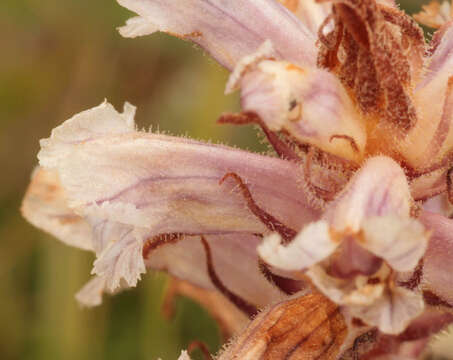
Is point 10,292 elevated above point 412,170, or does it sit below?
below

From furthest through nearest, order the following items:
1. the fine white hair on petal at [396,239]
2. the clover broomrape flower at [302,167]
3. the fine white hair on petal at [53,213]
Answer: the fine white hair on petal at [53,213] → the clover broomrape flower at [302,167] → the fine white hair on petal at [396,239]

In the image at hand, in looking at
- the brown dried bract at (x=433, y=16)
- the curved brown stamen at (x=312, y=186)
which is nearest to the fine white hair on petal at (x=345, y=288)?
the curved brown stamen at (x=312, y=186)

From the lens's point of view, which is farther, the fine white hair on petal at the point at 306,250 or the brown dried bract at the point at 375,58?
the brown dried bract at the point at 375,58

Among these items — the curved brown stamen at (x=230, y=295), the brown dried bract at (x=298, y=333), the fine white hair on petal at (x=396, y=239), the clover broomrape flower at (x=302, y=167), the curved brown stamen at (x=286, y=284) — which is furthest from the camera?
the curved brown stamen at (x=230, y=295)

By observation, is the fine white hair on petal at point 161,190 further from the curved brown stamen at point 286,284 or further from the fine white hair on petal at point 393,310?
the fine white hair on petal at point 393,310

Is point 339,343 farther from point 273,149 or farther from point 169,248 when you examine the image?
point 169,248

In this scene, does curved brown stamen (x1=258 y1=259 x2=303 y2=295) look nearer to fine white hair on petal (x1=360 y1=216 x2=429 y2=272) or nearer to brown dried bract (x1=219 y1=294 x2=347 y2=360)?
brown dried bract (x1=219 y1=294 x2=347 y2=360)

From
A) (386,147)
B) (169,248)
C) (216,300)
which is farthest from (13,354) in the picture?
(386,147)
